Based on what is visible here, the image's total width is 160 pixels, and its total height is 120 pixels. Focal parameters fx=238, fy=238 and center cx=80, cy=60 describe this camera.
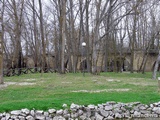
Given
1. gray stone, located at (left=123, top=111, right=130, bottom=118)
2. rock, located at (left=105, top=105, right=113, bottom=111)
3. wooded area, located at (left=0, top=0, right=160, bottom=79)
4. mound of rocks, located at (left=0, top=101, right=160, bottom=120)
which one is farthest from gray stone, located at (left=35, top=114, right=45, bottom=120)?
wooded area, located at (left=0, top=0, right=160, bottom=79)

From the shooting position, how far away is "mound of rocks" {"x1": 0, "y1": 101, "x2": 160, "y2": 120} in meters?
6.84

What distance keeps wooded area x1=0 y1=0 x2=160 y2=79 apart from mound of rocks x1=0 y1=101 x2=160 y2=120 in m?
12.5

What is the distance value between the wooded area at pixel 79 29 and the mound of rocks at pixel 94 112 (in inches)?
493

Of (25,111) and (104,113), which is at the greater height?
(25,111)

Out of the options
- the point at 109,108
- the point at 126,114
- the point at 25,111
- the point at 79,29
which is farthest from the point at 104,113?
the point at 79,29

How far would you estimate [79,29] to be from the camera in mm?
28812

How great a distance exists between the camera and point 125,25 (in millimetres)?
28328

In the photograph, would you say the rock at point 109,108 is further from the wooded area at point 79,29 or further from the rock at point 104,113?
the wooded area at point 79,29

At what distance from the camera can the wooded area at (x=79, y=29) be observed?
21.0m

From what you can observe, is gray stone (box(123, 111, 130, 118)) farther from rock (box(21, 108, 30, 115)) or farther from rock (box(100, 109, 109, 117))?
rock (box(21, 108, 30, 115))

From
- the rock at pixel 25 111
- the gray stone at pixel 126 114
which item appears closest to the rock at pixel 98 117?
the gray stone at pixel 126 114

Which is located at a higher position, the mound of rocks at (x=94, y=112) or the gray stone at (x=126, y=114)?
the mound of rocks at (x=94, y=112)

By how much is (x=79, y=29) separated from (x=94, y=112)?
21981 mm

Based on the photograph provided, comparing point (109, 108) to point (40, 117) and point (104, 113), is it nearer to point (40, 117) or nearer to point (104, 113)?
point (104, 113)
